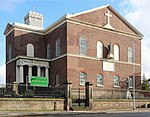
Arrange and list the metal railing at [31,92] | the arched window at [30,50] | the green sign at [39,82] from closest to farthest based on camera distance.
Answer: the metal railing at [31,92] < the green sign at [39,82] < the arched window at [30,50]

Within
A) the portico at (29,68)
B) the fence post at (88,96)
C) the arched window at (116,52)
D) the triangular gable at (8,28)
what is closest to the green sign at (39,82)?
the fence post at (88,96)

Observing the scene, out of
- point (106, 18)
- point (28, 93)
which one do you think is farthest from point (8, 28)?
point (28, 93)

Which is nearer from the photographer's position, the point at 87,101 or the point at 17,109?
the point at 17,109

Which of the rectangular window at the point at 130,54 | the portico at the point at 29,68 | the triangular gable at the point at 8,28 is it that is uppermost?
the triangular gable at the point at 8,28

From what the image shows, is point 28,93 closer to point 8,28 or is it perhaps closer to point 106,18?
point 106,18

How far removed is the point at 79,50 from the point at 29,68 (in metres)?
8.46

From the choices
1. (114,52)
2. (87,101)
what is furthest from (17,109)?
(114,52)

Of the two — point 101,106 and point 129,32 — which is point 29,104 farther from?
point 129,32

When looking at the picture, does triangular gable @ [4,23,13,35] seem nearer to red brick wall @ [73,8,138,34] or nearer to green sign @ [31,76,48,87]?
red brick wall @ [73,8,138,34]

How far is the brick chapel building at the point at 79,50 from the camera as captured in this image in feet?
144

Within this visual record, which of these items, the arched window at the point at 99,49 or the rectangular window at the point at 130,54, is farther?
the rectangular window at the point at 130,54

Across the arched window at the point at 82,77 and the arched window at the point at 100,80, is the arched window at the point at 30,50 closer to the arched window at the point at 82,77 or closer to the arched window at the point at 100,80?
the arched window at the point at 82,77

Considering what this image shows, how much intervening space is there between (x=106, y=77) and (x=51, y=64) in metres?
9.44

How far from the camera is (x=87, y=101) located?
32875 mm
